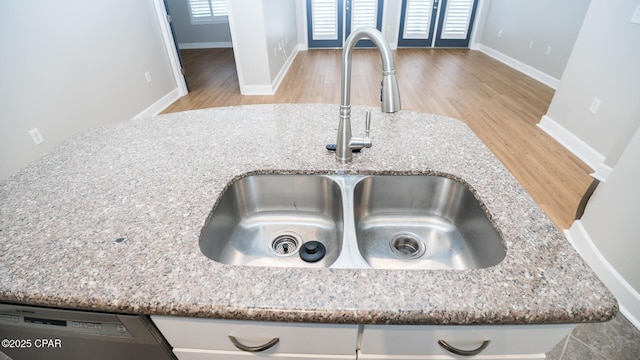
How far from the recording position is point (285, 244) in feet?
3.14

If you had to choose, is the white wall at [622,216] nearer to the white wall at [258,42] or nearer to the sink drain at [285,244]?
the sink drain at [285,244]

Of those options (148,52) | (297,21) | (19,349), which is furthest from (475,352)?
(297,21)

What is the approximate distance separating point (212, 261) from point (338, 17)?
6.77 meters

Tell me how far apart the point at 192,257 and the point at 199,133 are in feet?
2.32

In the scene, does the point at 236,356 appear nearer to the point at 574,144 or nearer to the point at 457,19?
the point at 574,144

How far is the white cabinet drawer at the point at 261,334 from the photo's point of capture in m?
0.58

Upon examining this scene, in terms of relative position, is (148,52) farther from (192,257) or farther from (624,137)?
(624,137)

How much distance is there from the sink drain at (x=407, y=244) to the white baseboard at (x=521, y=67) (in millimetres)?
4290

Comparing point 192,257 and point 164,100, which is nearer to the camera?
point 192,257

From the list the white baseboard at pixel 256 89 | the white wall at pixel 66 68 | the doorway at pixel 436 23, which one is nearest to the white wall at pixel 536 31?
the doorway at pixel 436 23

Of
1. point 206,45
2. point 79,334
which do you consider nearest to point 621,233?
point 79,334

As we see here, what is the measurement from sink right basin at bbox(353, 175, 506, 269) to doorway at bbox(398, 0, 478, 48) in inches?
257

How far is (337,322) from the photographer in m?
0.52

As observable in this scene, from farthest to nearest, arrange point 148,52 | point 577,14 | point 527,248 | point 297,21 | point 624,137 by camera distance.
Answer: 1. point 297,21
2. point 577,14
3. point 148,52
4. point 624,137
5. point 527,248
